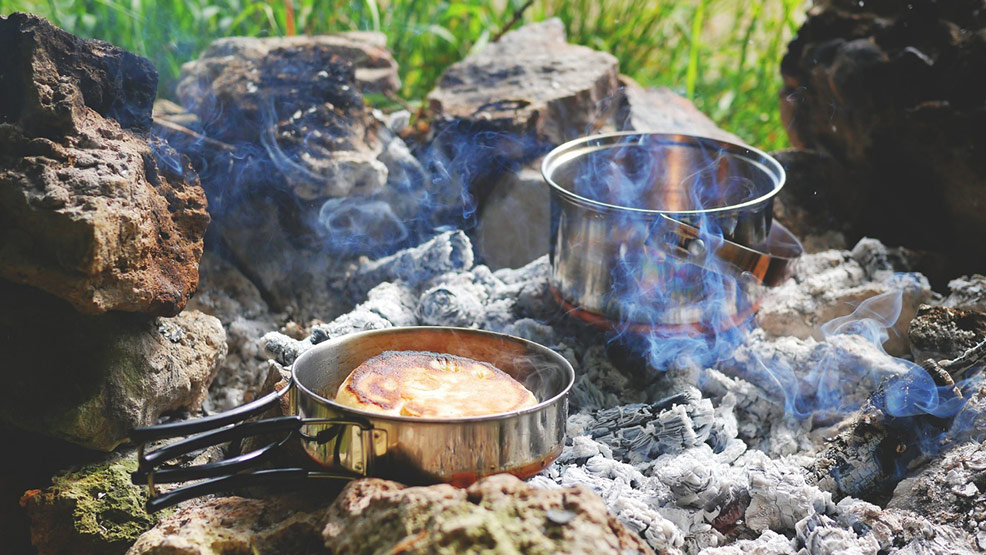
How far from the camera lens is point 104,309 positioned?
193 centimetres

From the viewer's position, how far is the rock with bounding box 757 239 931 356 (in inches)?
119

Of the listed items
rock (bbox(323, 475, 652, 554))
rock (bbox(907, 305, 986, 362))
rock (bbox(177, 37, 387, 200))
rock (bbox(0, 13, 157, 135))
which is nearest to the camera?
rock (bbox(323, 475, 652, 554))

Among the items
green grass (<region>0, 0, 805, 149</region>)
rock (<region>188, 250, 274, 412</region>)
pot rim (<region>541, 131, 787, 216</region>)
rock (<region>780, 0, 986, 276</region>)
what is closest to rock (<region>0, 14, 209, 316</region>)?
rock (<region>188, 250, 274, 412</region>)

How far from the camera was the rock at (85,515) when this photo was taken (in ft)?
A: 6.68

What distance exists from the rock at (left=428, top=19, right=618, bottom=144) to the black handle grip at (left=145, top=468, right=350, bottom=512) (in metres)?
2.19

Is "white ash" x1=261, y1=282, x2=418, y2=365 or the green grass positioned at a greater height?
the green grass

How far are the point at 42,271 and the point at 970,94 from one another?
3.37m

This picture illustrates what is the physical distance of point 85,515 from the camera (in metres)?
2.04

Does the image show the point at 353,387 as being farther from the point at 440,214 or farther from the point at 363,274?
the point at 440,214

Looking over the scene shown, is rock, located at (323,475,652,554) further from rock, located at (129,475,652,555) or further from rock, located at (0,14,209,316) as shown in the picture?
rock, located at (0,14,209,316)

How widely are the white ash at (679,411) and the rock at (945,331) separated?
13 cm

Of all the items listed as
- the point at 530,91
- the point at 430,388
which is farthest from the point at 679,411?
the point at 530,91

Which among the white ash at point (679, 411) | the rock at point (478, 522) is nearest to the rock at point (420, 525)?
the rock at point (478, 522)

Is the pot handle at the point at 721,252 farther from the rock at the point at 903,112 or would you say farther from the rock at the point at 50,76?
the rock at the point at 50,76
